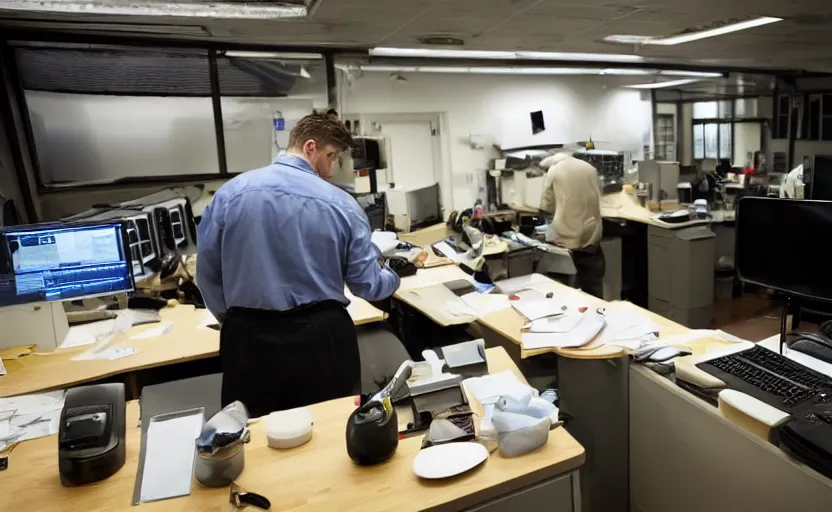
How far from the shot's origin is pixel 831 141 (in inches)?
261

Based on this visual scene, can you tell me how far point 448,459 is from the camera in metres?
1.31

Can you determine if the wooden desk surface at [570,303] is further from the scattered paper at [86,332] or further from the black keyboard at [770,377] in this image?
the scattered paper at [86,332]

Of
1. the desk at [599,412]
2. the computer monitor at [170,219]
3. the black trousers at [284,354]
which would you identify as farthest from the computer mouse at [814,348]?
the computer monitor at [170,219]

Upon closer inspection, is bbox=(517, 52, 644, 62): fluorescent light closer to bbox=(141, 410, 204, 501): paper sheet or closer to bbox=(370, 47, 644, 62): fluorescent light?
bbox=(370, 47, 644, 62): fluorescent light

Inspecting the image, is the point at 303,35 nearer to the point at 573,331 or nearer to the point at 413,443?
the point at 573,331

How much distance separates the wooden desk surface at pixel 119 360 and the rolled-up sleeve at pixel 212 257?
1.65ft

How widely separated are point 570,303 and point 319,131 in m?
1.48

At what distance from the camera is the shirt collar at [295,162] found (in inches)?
78.8

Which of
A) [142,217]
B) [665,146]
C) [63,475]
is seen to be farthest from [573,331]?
[665,146]

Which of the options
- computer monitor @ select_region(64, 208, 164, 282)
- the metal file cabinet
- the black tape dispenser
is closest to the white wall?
the metal file cabinet

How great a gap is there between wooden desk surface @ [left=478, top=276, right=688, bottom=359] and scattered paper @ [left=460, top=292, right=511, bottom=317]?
2.3 inches

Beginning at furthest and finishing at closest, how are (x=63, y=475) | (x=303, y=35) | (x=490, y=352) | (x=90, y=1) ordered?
(x=303, y=35)
(x=90, y=1)
(x=490, y=352)
(x=63, y=475)

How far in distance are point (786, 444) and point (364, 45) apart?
12.8 ft

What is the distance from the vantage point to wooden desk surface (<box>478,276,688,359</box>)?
209 cm
